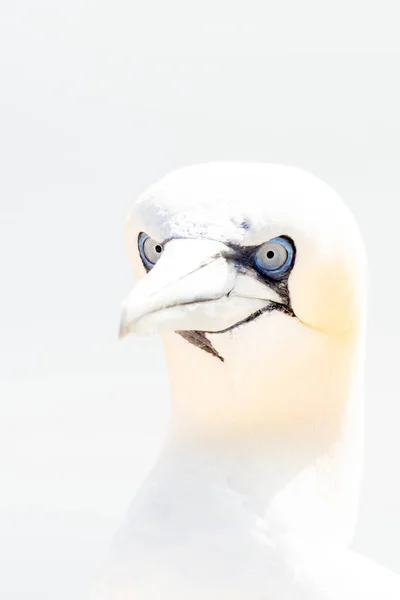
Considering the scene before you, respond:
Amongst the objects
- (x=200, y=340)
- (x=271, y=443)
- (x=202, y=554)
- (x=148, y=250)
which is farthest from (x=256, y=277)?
(x=202, y=554)

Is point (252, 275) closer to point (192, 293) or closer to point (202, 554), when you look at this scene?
point (192, 293)

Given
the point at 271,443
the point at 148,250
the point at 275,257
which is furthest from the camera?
the point at 271,443

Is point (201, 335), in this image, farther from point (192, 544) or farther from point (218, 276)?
point (192, 544)

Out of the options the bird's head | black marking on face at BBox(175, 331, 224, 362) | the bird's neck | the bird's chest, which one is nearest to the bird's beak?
the bird's head

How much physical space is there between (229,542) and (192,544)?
0.15 metres

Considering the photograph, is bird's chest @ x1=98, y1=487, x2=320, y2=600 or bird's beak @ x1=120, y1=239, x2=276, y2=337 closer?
bird's beak @ x1=120, y1=239, x2=276, y2=337

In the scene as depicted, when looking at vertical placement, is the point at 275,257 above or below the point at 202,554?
above

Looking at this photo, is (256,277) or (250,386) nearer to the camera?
(256,277)

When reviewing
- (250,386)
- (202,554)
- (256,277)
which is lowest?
(202,554)

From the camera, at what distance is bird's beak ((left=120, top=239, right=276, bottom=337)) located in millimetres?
5922

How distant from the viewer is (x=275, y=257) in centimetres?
631

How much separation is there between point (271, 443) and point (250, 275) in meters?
0.83

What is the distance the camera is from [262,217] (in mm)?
6246

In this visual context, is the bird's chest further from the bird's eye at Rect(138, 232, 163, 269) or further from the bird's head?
the bird's eye at Rect(138, 232, 163, 269)
